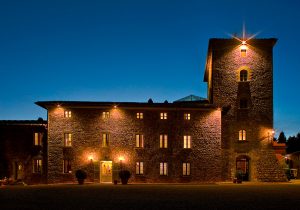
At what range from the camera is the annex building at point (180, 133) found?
1676 inches

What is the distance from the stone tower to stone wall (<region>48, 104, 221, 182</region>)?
177cm

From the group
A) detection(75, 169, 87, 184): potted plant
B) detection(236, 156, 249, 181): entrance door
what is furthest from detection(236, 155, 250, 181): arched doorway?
detection(75, 169, 87, 184): potted plant

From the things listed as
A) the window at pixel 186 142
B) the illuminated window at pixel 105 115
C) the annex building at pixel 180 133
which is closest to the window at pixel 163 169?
the annex building at pixel 180 133

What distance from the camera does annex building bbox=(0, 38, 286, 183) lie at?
42.6 metres

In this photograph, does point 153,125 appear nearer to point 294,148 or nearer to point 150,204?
point 150,204

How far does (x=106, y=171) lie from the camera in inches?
1694

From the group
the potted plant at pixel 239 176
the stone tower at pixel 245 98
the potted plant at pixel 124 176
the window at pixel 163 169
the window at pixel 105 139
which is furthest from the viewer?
the stone tower at pixel 245 98

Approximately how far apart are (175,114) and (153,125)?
7.63 feet

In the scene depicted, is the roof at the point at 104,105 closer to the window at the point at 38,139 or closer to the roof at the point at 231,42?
the window at the point at 38,139

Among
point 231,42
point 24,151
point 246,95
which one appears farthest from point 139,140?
point 231,42

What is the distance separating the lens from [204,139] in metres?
43.3

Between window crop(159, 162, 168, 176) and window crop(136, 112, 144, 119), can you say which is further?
window crop(136, 112, 144, 119)

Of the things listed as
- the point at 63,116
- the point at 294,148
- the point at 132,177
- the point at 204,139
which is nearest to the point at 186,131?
the point at 204,139

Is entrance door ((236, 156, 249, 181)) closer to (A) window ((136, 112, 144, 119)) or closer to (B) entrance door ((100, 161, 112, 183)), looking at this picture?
(A) window ((136, 112, 144, 119))
